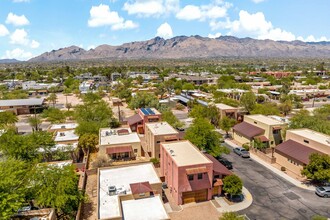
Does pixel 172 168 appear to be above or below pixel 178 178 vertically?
above

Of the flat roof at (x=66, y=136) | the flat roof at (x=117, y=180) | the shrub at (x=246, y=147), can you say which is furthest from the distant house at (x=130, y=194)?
the shrub at (x=246, y=147)

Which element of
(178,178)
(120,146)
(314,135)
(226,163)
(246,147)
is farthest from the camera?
(246,147)

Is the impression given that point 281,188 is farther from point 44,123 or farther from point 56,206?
point 44,123

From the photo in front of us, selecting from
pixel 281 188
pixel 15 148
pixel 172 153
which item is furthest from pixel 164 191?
pixel 15 148

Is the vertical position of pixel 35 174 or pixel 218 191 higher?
pixel 35 174

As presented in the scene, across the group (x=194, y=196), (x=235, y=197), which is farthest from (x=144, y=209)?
(x=235, y=197)

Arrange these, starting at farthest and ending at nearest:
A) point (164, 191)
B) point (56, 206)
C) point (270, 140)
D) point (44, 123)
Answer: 1. point (44, 123)
2. point (270, 140)
3. point (164, 191)
4. point (56, 206)

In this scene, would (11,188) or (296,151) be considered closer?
(11,188)

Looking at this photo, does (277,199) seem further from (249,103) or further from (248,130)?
(249,103)

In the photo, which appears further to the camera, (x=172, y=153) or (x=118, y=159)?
(x=118, y=159)
